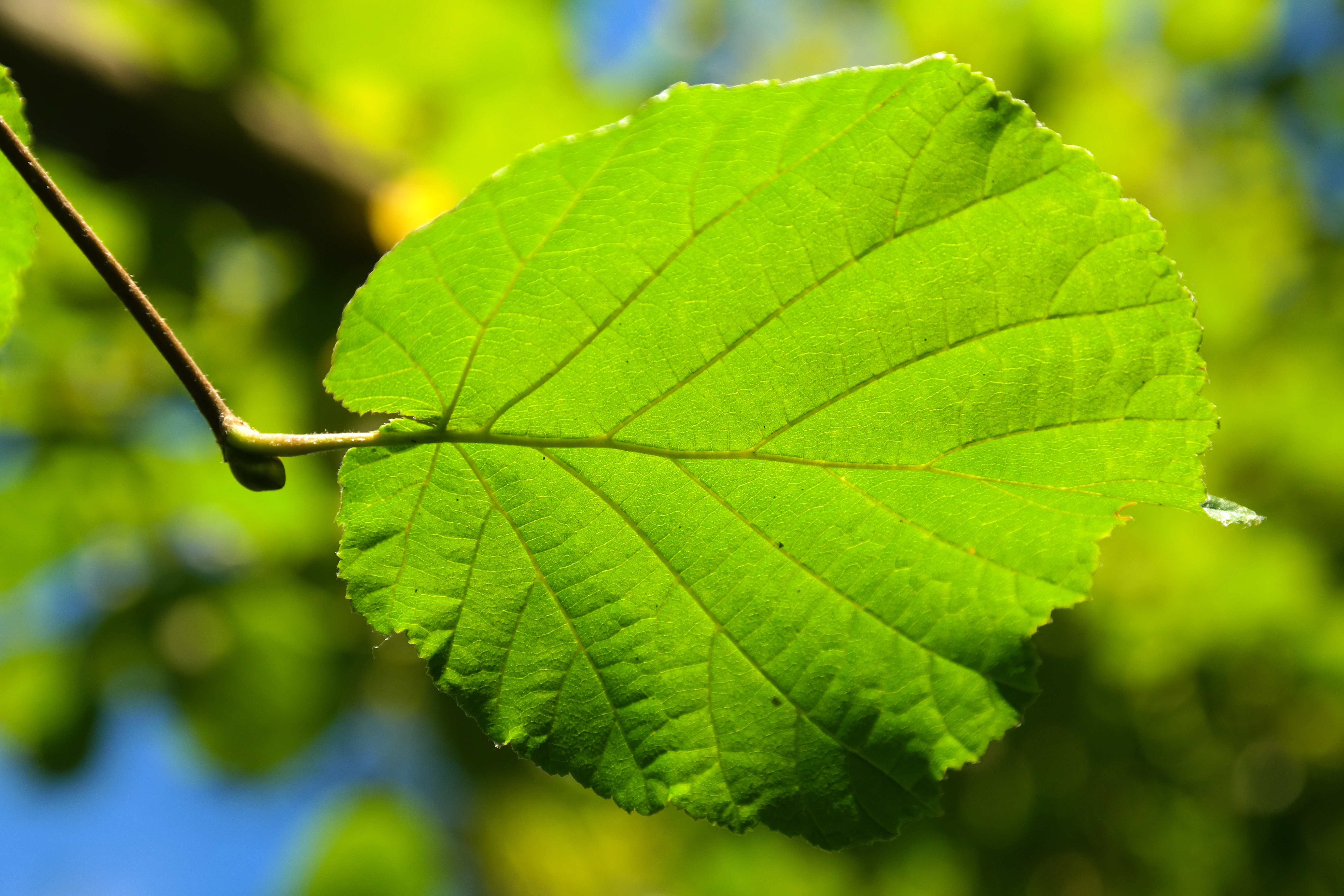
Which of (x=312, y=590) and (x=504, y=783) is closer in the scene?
(x=312, y=590)

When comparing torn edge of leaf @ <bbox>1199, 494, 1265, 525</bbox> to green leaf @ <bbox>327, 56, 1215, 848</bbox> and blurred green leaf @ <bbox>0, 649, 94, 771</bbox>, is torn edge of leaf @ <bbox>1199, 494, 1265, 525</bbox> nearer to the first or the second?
green leaf @ <bbox>327, 56, 1215, 848</bbox>

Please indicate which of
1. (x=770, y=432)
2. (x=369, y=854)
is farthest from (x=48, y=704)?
(x=770, y=432)

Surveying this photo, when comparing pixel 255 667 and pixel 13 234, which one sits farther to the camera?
pixel 255 667

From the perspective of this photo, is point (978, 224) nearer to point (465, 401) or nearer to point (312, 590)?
point (465, 401)

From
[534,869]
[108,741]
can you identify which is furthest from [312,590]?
[534,869]

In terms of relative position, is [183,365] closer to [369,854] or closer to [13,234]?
[13,234]
